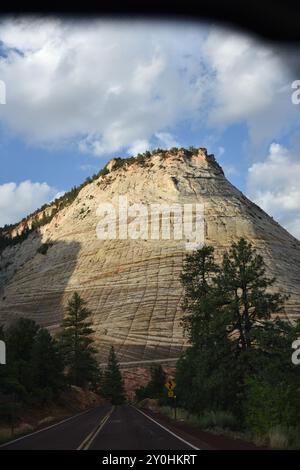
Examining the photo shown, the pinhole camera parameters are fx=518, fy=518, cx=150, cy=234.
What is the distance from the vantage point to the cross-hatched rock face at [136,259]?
2534 inches

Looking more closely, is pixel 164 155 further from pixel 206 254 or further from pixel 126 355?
pixel 206 254

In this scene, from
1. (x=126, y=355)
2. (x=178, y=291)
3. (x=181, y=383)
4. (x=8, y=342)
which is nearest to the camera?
(x=181, y=383)

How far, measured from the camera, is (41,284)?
80250 mm

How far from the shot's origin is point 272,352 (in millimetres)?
21750

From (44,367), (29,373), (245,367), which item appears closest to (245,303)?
(245,367)

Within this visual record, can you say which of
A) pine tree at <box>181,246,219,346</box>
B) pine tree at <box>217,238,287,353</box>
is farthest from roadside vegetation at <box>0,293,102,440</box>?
pine tree at <box>217,238,287,353</box>

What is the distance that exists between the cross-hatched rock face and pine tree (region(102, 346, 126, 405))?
363cm

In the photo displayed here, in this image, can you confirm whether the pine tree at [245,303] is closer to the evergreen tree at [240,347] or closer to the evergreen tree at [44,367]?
the evergreen tree at [240,347]

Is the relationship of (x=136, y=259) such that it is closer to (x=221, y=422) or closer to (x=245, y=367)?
(x=245, y=367)

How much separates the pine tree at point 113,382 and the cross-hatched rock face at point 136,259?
3632 millimetres
